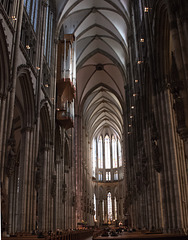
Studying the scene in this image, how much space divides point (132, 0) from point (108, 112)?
2850cm

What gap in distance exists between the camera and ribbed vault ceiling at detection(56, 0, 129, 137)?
25734 millimetres

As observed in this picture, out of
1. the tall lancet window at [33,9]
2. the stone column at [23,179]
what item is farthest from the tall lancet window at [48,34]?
the stone column at [23,179]

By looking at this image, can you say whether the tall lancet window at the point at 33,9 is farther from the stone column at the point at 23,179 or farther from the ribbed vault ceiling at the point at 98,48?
the stone column at the point at 23,179

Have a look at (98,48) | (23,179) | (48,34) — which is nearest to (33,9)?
(48,34)

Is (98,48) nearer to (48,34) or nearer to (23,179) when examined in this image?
(48,34)

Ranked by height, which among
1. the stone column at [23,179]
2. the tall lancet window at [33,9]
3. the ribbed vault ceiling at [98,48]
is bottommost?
the stone column at [23,179]

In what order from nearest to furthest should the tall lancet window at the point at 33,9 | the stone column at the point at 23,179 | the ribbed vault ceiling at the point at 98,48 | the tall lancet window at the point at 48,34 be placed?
the stone column at the point at 23,179, the tall lancet window at the point at 33,9, the tall lancet window at the point at 48,34, the ribbed vault ceiling at the point at 98,48

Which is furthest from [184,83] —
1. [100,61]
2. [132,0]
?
→ [100,61]

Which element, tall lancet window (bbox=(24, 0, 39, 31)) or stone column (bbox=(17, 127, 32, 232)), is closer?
stone column (bbox=(17, 127, 32, 232))

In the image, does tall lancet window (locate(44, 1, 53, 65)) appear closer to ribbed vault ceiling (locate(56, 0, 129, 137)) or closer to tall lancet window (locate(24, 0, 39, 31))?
ribbed vault ceiling (locate(56, 0, 129, 137))

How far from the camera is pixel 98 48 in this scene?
109 ft

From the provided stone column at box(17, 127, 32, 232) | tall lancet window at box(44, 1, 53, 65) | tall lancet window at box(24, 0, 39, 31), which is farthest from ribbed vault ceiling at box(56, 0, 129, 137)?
stone column at box(17, 127, 32, 232)

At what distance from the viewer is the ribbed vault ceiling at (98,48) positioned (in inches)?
1013

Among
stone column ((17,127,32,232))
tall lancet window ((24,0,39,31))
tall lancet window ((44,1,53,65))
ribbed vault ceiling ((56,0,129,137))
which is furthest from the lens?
ribbed vault ceiling ((56,0,129,137))
